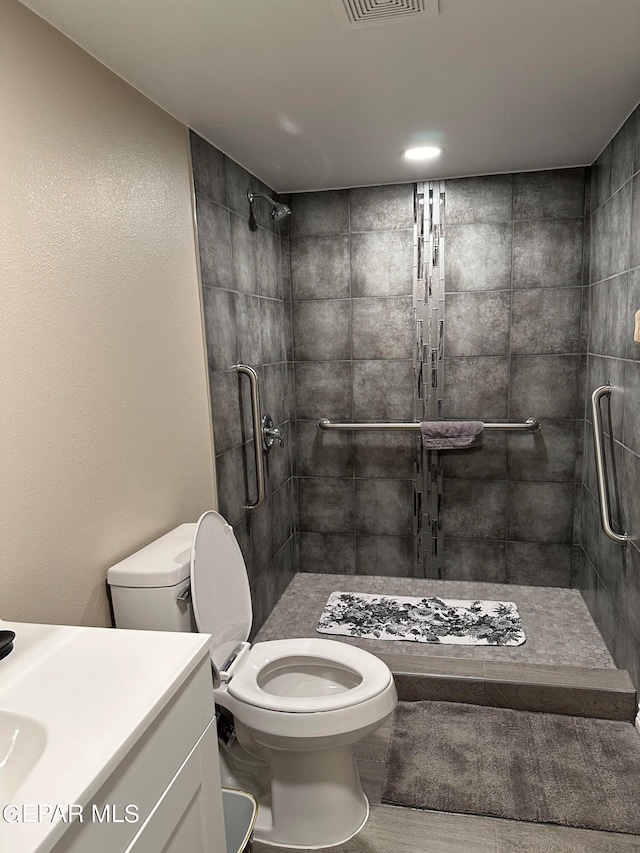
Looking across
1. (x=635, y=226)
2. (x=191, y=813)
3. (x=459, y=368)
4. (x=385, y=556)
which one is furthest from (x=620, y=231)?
(x=191, y=813)

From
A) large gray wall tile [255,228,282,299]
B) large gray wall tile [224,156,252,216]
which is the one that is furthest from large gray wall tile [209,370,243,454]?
large gray wall tile [224,156,252,216]

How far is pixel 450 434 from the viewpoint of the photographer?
3.20 m

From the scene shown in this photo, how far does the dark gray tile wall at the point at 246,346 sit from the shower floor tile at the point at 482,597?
115 millimetres

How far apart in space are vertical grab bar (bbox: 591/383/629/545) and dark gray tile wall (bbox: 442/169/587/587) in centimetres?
63

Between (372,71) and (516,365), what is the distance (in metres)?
1.78

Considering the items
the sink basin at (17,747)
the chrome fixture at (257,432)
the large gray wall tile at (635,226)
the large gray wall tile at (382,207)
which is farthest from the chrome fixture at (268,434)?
the sink basin at (17,747)

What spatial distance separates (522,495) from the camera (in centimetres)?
329

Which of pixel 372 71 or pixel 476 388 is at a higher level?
pixel 372 71

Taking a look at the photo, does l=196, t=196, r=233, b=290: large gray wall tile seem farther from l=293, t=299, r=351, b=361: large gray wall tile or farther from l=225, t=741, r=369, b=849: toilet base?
l=225, t=741, r=369, b=849: toilet base

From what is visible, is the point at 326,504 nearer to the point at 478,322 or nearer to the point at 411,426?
the point at 411,426

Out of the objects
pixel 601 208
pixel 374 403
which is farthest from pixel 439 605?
pixel 601 208

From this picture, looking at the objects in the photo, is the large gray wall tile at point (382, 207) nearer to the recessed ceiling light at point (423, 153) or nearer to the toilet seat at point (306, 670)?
the recessed ceiling light at point (423, 153)

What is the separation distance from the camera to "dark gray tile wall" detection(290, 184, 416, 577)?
3268 mm

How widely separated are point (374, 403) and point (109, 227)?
6.31 feet
